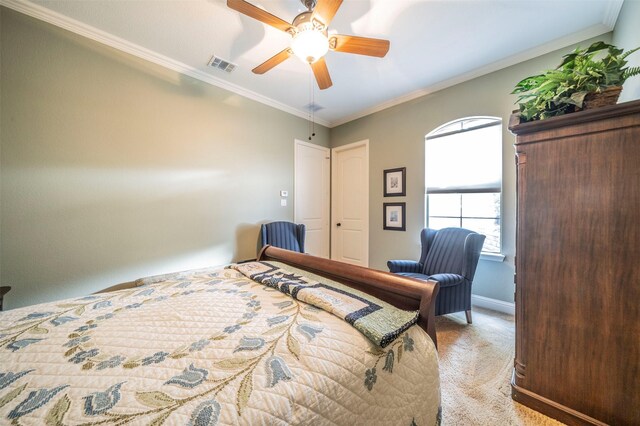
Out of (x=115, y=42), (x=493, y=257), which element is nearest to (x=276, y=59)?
(x=115, y=42)

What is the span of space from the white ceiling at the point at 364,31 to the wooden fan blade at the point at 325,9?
0.50 meters

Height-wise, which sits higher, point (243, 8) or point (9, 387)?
point (243, 8)

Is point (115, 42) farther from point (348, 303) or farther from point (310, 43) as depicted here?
point (348, 303)

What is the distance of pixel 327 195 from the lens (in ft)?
14.3

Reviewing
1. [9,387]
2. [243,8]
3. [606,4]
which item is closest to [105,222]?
[9,387]

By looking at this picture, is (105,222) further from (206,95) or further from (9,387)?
(9,387)

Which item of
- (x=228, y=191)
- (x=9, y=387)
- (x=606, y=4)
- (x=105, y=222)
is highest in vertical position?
(x=606, y=4)

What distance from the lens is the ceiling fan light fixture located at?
154 centimetres

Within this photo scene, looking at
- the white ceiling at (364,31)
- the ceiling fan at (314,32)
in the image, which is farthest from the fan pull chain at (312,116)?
the ceiling fan at (314,32)

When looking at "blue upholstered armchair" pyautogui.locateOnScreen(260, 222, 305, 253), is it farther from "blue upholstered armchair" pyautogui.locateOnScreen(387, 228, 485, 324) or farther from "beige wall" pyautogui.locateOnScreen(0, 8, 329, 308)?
"blue upholstered armchair" pyautogui.locateOnScreen(387, 228, 485, 324)

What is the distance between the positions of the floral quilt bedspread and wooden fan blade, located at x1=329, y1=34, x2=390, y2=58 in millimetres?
1800

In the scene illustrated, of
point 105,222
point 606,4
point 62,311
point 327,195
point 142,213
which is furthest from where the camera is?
point 327,195

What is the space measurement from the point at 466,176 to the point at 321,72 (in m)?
2.13

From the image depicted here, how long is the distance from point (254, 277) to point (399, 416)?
1.03 m
